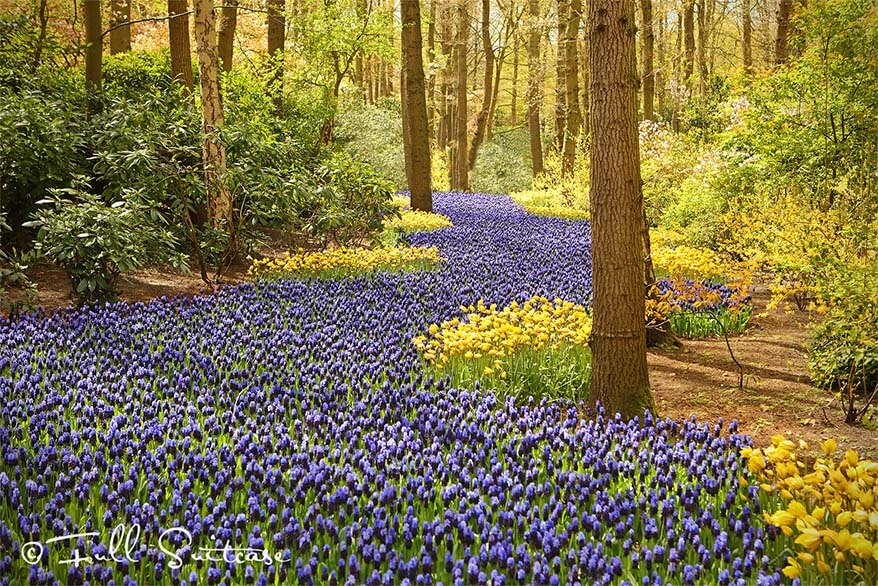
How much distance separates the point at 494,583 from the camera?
299 cm

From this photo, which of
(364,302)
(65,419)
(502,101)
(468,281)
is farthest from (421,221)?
(502,101)

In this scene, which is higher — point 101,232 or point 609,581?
point 101,232

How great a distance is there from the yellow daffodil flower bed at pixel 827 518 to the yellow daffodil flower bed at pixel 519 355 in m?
2.19

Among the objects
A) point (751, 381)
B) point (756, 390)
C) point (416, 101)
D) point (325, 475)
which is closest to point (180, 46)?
point (416, 101)

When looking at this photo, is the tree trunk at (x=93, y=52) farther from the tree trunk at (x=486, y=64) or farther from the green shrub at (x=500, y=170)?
the green shrub at (x=500, y=170)

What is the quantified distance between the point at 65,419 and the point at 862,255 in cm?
581

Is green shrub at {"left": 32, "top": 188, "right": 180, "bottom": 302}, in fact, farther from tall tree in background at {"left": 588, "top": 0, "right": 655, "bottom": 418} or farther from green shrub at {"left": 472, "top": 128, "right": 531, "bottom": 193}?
green shrub at {"left": 472, "top": 128, "right": 531, "bottom": 193}

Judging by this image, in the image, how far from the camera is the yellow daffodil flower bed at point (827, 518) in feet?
9.80

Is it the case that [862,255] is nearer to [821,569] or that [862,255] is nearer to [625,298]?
[625,298]

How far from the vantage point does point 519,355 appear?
626 cm

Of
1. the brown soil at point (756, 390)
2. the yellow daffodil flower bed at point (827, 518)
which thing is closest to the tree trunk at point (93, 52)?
the brown soil at point (756, 390)

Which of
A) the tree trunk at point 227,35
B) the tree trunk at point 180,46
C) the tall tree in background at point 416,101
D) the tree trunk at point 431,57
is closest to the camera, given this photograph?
the tree trunk at point 180,46

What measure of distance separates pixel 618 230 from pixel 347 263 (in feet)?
19.7

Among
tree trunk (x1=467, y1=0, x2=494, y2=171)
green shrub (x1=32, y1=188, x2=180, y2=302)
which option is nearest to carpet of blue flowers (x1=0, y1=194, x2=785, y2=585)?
green shrub (x1=32, y1=188, x2=180, y2=302)
